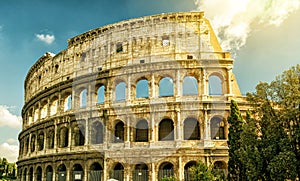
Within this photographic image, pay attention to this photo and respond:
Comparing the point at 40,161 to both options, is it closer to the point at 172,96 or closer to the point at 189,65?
the point at 172,96

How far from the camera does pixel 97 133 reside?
75.4ft

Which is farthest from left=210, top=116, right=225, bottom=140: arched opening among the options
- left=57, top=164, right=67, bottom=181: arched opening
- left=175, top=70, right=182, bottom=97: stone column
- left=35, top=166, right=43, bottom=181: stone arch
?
left=35, top=166, right=43, bottom=181: stone arch

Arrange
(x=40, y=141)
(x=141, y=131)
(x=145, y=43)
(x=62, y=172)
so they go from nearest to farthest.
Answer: (x=141, y=131)
(x=145, y=43)
(x=62, y=172)
(x=40, y=141)

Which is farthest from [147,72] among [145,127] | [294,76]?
[294,76]

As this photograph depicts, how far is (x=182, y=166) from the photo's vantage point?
63.6 feet

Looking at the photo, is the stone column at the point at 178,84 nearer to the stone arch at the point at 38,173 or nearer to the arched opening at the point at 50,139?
the arched opening at the point at 50,139

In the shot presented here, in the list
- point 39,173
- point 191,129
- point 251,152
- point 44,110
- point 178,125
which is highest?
point 44,110

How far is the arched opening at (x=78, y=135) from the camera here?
23.3 m

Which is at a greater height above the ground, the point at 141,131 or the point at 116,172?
the point at 141,131

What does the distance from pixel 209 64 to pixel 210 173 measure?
7.99 meters

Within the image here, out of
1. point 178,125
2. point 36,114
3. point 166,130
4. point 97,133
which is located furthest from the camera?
point 36,114

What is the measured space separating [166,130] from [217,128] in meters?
3.33

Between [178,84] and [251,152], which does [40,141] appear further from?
[251,152]

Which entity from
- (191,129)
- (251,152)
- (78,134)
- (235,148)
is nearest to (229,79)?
(191,129)
